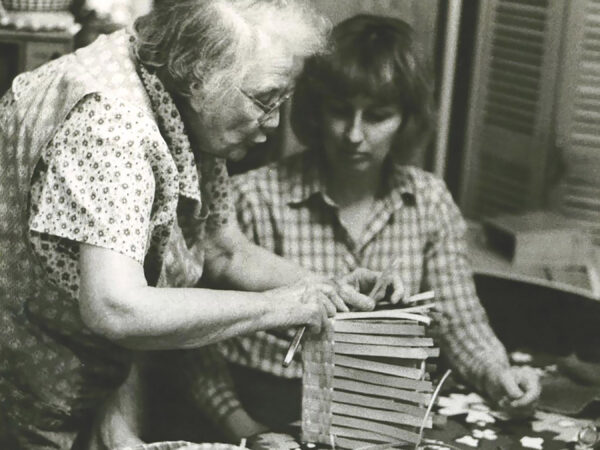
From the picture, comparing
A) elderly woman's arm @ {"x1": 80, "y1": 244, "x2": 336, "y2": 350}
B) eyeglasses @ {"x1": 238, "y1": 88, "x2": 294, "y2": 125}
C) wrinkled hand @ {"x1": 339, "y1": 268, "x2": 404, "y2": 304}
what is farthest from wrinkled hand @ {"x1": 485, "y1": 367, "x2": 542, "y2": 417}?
eyeglasses @ {"x1": 238, "y1": 88, "x2": 294, "y2": 125}

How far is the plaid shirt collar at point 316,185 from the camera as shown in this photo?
2.99 meters

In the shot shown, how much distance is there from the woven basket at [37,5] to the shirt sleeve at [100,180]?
1611mm

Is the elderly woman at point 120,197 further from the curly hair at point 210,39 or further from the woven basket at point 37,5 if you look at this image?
the woven basket at point 37,5

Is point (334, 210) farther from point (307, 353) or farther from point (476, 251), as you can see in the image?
point (476, 251)

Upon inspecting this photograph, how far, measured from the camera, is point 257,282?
2.71 m

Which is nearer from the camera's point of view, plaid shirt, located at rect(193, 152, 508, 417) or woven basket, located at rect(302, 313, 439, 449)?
woven basket, located at rect(302, 313, 439, 449)

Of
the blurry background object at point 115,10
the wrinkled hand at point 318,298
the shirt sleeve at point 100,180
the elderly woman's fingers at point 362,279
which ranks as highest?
the blurry background object at point 115,10

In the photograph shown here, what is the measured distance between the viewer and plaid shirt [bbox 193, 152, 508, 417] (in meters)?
2.98

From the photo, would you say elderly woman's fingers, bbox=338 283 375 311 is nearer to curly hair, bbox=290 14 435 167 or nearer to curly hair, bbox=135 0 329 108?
curly hair, bbox=135 0 329 108

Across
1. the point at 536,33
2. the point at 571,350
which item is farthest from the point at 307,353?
the point at 536,33

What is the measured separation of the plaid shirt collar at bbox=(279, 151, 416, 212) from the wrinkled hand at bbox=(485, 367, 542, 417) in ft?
1.94

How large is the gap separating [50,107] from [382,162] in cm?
123

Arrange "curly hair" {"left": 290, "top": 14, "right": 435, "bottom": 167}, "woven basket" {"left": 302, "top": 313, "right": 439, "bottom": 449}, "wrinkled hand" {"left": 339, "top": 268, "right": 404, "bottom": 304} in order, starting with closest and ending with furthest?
"woven basket" {"left": 302, "top": 313, "right": 439, "bottom": 449}
"wrinkled hand" {"left": 339, "top": 268, "right": 404, "bottom": 304}
"curly hair" {"left": 290, "top": 14, "right": 435, "bottom": 167}

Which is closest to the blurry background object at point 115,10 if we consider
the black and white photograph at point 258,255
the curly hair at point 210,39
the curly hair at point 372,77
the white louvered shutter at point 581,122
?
the black and white photograph at point 258,255
